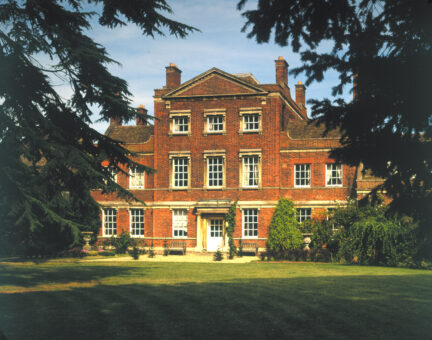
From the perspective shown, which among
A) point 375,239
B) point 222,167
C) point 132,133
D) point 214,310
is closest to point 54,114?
point 214,310

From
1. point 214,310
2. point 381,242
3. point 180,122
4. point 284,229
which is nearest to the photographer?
point 214,310

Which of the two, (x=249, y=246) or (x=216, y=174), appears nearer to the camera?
(x=249, y=246)

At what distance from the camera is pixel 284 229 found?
31.9 metres

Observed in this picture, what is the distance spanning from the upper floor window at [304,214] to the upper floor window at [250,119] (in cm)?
585

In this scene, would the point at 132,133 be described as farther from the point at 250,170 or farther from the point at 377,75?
the point at 377,75

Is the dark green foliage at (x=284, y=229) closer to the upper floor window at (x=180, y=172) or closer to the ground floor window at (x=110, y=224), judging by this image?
the upper floor window at (x=180, y=172)

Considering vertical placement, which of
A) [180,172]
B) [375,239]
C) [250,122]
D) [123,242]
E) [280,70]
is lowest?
[123,242]

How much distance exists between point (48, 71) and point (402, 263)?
60.3 ft

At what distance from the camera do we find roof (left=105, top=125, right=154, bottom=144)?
3803cm

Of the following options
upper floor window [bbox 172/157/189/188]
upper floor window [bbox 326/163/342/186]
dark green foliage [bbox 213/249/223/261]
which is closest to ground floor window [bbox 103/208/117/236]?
upper floor window [bbox 172/157/189/188]

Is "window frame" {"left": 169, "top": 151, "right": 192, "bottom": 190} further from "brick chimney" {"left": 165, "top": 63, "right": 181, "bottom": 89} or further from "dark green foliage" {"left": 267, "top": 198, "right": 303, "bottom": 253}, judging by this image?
"dark green foliage" {"left": 267, "top": 198, "right": 303, "bottom": 253}

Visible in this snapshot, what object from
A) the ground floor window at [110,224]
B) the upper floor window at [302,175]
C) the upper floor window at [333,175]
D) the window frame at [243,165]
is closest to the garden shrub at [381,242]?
the upper floor window at [333,175]

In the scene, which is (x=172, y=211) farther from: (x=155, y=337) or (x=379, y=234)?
(x=155, y=337)

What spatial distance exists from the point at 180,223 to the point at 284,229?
710 centimetres
